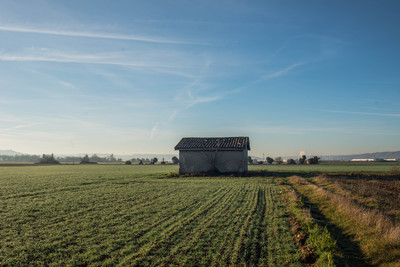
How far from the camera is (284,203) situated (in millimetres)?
15320

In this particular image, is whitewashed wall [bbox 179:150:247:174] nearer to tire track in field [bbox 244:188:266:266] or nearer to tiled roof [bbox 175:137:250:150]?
tiled roof [bbox 175:137:250:150]

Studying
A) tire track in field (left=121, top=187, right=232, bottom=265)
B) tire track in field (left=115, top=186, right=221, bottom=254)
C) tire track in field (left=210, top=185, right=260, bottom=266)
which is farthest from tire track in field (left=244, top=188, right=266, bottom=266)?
tire track in field (left=115, top=186, right=221, bottom=254)

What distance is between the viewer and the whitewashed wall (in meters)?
37.0

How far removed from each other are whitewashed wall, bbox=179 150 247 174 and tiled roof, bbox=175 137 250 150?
2.17 feet

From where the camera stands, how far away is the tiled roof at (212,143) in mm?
37438

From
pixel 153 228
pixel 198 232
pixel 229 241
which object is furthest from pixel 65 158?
pixel 229 241

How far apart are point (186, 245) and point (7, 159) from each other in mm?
227052

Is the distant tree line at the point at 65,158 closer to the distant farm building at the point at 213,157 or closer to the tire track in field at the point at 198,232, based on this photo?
the distant farm building at the point at 213,157

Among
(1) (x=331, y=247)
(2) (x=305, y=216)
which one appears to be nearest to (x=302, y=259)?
(1) (x=331, y=247)

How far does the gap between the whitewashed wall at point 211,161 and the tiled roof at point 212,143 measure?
0.66 metres

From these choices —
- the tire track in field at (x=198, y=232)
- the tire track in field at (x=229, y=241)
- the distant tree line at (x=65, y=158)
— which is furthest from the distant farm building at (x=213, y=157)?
the distant tree line at (x=65, y=158)

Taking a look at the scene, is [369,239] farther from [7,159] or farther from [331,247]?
[7,159]

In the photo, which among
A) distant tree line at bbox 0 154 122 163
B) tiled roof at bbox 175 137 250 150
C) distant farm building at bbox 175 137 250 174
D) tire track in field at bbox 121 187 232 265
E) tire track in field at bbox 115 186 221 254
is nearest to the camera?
tire track in field at bbox 121 187 232 265

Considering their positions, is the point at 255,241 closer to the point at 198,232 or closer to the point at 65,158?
the point at 198,232
